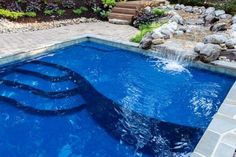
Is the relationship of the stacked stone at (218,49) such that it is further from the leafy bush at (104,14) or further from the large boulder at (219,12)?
the leafy bush at (104,14)

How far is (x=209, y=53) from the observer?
22.5 feet

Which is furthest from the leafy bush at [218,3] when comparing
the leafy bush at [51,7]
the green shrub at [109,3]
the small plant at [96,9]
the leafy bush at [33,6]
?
the leafy bush at [33,6]

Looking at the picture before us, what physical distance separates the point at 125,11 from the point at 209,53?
605 cm

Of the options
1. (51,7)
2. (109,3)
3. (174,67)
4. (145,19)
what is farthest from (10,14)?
(174,67)

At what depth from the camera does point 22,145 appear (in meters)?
4.07

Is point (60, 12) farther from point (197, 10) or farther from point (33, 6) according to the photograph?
point (197, 10)

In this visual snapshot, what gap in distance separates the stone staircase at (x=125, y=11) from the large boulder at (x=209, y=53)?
5.20 m

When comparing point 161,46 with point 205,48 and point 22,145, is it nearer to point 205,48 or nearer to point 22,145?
point 205,48

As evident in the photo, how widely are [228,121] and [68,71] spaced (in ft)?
14.0

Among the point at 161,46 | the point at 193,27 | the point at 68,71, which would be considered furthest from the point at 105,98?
the point at 193,27

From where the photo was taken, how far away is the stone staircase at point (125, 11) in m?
11.7

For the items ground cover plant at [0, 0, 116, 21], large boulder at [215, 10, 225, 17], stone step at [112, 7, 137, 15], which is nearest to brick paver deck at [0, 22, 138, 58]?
stone step at [112, 7, 137, 15]

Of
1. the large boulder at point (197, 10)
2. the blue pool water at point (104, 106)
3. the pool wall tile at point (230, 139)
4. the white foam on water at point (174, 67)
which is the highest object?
the large boulder at point (197, 10)

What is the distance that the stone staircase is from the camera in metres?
11.7
